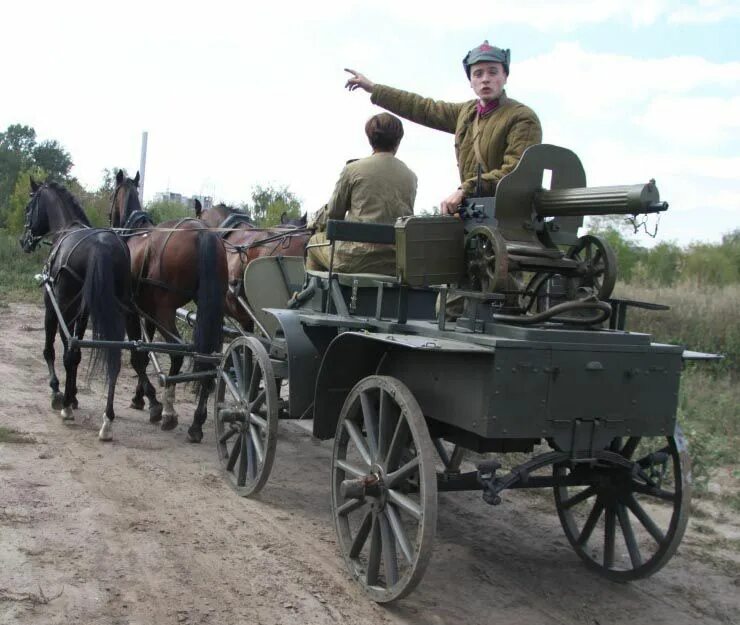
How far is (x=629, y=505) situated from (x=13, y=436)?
4922 mm

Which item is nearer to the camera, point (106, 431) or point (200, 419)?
point (106, 431)

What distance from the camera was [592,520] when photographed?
493 centimetres

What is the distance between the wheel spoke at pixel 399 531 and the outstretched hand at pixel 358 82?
283 cm

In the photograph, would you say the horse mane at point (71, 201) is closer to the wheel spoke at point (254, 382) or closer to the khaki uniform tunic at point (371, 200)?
the wheel spoke at point (254, 382)

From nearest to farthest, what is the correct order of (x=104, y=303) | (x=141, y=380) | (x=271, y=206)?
1. (x=104, y=303)
2. (x=141, y=380)
3. (x=271, y=206)

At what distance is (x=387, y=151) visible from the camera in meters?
5.71

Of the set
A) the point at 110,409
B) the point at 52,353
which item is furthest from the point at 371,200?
the point at 52,353

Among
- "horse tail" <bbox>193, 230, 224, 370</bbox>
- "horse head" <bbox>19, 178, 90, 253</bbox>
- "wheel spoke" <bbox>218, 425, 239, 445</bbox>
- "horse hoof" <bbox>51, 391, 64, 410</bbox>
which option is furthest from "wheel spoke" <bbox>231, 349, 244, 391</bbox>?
"horse head" <bbox>19, 178, 90, 253</bbox>

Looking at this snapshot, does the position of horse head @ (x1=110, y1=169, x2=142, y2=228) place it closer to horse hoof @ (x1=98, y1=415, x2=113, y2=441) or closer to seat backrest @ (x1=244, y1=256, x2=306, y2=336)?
seat backrest @ (x1=244, y1=256, x2=306, y2=336)

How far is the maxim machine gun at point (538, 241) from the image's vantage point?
163 inches

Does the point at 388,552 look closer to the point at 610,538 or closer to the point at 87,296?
the point at 610,538

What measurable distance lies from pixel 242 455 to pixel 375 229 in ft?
6.76

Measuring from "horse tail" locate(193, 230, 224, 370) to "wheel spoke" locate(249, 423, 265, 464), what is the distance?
1.93 metres

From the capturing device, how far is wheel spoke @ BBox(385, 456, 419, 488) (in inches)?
155
